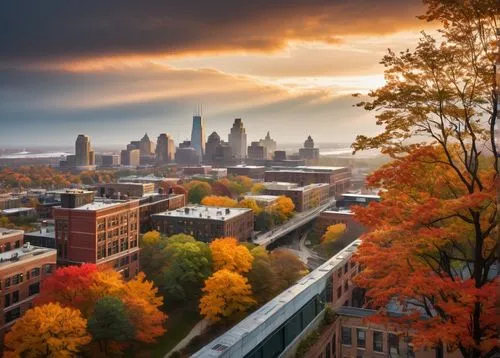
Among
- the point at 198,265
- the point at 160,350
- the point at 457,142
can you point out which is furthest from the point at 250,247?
the point at 457,142

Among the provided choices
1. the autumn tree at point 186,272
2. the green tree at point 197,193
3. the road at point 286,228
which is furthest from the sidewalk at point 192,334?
the green tree at point 197,193

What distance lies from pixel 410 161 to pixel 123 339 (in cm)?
2475

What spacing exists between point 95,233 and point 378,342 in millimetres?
30586

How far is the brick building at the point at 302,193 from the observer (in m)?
94.8

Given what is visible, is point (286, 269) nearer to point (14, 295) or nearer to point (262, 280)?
point (262, 280)

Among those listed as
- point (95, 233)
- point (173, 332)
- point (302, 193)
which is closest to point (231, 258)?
point (173, 332)

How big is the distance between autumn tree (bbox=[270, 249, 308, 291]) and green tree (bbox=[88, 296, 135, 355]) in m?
16.4

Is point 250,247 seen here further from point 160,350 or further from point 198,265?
point 160,350

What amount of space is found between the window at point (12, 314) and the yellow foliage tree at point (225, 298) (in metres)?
14.0

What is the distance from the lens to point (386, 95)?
516 inches

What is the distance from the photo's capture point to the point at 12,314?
35812mm

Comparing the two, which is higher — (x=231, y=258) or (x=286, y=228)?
(x=231, y=258)

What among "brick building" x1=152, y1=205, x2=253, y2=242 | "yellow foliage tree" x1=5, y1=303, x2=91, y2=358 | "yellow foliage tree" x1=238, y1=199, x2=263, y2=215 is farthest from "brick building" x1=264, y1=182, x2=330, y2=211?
"yellow foliage tree" x1=5, y1=303, x2=91, y2=358

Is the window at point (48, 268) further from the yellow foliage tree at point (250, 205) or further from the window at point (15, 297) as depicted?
the yellow foliage tree at point (250, 205)
